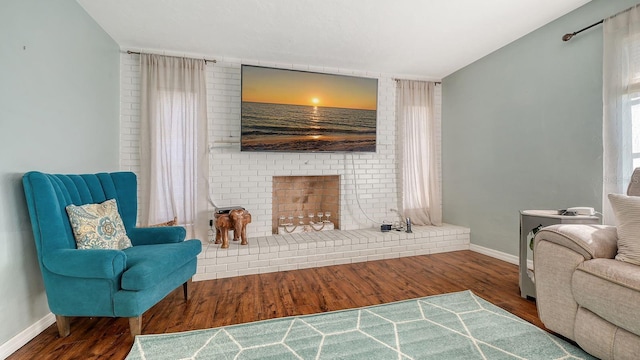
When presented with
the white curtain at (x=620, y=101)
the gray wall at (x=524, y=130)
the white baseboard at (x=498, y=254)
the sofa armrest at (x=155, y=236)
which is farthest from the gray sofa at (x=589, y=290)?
the sofa armrest at (x=155, y=236)

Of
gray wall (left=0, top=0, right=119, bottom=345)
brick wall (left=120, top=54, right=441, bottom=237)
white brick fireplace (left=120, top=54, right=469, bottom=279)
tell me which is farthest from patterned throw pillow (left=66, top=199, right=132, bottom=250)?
brick wall (left=120, top=54, right=441, bottom=237)

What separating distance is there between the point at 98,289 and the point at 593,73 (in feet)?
13.3

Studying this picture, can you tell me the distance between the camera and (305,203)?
3.83 metres

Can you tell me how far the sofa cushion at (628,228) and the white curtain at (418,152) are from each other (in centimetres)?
242

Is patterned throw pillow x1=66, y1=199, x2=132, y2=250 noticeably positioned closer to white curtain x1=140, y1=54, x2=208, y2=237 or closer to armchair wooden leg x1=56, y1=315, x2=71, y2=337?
armchair wooden leg x1=56, y1=315, x2=71, y2=337

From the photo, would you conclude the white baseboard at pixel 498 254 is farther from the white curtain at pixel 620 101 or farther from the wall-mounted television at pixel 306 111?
the wall-mounted television at pixel 306 111

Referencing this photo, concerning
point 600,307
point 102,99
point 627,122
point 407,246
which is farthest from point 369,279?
point 102,99

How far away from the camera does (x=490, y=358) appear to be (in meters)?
1.45

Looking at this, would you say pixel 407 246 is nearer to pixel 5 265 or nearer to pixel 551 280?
pixel 551 280

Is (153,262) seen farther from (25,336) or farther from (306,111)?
(306,111)

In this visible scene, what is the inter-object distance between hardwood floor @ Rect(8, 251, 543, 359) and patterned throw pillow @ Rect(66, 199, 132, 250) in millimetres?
558

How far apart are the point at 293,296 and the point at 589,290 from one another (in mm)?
1881

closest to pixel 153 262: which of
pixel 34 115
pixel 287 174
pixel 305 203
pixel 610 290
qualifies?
pixel 34 115

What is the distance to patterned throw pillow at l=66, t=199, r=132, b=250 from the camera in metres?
1.71
